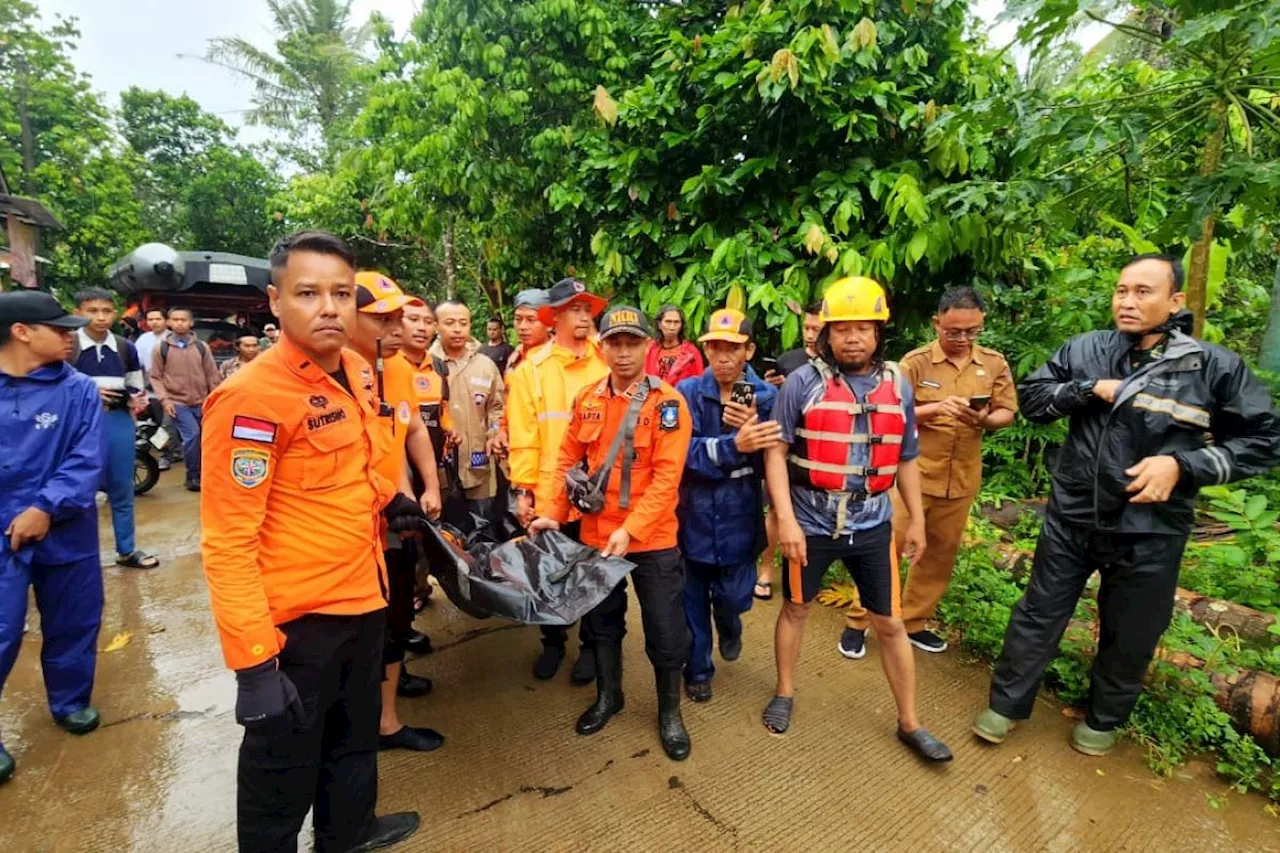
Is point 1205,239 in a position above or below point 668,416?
above

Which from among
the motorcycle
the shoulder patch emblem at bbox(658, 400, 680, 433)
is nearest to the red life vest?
the shoulder patch emblem at bbox(658, 400, 680, 433)

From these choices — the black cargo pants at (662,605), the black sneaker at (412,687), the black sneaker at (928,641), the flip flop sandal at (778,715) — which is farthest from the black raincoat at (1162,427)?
the black sneaker at (412,687)

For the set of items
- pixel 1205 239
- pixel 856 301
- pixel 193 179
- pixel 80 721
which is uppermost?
pixel 193 179

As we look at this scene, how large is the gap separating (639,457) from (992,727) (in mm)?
1968

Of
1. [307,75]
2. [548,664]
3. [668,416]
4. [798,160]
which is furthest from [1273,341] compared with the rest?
[307,75]

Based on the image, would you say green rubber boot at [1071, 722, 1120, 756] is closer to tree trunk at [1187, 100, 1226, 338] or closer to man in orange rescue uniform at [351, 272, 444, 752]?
tree trunk at [1187, 100, 1226, 338]

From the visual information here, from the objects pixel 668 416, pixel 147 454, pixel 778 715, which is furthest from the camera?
pixel 147 454

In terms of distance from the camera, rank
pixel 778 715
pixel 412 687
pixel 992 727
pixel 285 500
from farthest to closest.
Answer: pixel 412 687 → pixel 778 715 → pixel 992 727 → pixel 285 500

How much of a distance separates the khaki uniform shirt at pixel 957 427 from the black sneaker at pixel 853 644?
0.88 meters

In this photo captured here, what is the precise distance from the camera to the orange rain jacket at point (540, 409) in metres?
3.29

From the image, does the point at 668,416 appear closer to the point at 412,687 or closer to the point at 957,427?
the point at 957,427

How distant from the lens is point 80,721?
278 cm

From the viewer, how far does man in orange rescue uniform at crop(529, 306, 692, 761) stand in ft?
8.68

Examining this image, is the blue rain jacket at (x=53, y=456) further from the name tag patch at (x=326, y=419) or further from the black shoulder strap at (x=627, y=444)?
the black shoulder strap at (x=627, y=444)
